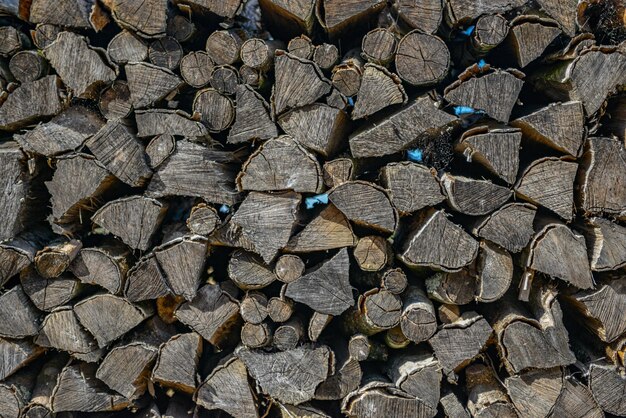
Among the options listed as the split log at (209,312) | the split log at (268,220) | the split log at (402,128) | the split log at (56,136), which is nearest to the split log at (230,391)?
the split log at (209,312)

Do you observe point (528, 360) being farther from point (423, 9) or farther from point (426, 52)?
point (423, 9)

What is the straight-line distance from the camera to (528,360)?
8.14ft

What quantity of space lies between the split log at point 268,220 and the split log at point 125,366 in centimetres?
82

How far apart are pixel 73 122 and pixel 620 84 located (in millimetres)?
2843

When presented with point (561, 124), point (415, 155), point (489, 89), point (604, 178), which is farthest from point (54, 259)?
point (604, 178)

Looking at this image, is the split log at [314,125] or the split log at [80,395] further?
the split log at [80,395]

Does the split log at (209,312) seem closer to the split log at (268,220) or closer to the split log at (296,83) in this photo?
the split log at (268,220)

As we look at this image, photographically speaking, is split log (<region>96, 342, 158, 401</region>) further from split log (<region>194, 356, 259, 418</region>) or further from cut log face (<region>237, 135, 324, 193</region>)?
cut log face (<region>237, 135, 324, 193</region>)

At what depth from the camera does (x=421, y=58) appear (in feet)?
8.13

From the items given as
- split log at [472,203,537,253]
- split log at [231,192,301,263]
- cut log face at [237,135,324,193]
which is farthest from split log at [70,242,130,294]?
split log at [472,203,537,253]

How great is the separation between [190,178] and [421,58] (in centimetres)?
130

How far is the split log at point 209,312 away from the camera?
2.59 metres

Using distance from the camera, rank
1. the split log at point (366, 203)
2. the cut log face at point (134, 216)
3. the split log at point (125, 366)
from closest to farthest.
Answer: the split log at point (366, 203) → the cut log face at point (134, 216) → the split log at point (125, 366)

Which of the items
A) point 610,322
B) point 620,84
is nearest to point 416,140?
point 620,84
